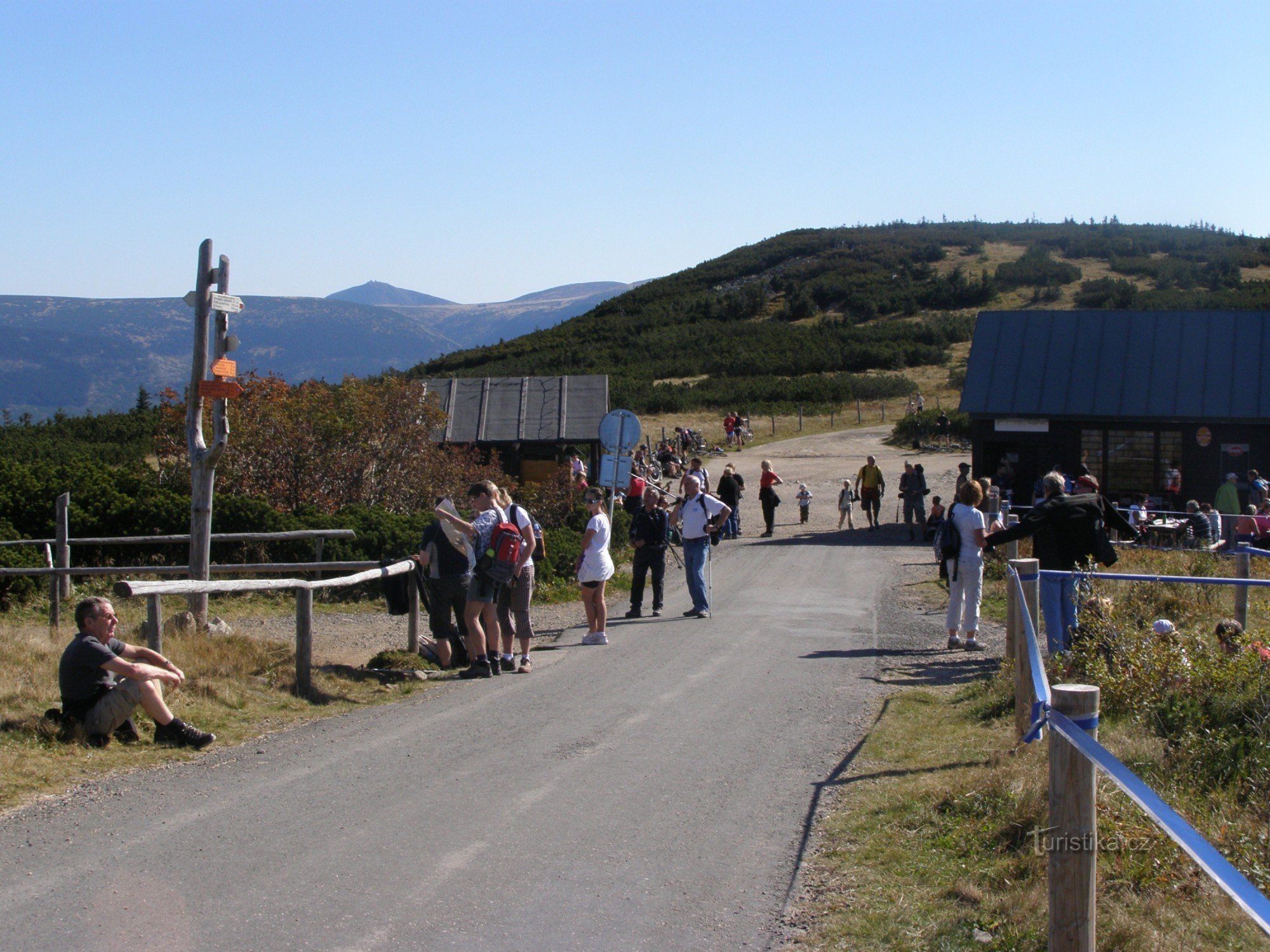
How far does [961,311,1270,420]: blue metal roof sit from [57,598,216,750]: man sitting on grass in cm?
2118

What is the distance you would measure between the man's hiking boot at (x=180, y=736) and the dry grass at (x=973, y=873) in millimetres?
3893

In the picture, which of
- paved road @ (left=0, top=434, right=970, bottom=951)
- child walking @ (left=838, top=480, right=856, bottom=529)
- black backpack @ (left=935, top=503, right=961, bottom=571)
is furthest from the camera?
child walking @ (left=838, top=480, right=856, bottom=529)

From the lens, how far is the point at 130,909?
4.59 meters

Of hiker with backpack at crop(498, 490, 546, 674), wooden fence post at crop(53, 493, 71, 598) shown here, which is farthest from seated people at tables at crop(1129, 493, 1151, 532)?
wooden fence post at crop(53, 493, 71, 598)

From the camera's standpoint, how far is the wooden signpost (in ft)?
36.0

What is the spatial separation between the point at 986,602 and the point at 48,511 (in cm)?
1364

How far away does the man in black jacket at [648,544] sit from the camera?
13.6 meters

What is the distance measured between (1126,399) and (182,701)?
71.5 ft

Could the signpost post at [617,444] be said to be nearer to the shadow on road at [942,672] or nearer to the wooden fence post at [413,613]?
the wooden fence post at [413,613]

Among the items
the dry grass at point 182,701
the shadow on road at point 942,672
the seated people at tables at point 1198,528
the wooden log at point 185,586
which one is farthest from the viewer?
the seated people at tables at point 1198,528

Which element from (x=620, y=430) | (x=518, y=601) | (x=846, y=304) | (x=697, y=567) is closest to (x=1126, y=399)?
(x=620, y=430)

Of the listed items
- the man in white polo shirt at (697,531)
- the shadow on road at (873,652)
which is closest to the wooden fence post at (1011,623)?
the shadow on road at (873,652)

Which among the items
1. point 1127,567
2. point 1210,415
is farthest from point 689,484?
point 1210,415

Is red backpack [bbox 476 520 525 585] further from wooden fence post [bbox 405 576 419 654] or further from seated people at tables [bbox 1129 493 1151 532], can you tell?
seated people at tables [bbox 1129 493 1151 532]
